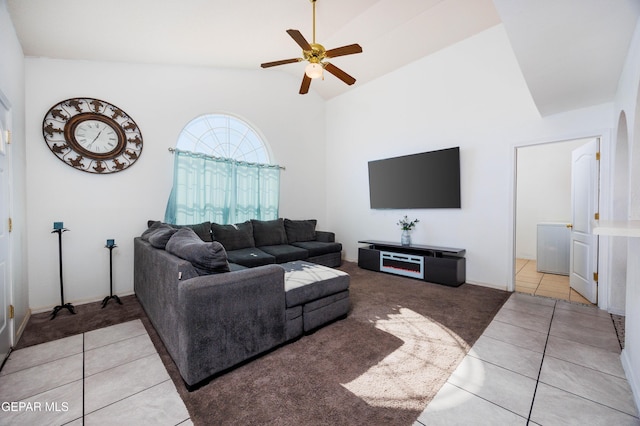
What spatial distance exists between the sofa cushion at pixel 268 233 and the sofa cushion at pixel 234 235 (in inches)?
4.9

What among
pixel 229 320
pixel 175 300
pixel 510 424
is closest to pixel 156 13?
pixel 175 300

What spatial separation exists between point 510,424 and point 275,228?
12.4 ft

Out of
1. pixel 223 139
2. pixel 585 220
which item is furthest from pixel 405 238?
pixel 223 139

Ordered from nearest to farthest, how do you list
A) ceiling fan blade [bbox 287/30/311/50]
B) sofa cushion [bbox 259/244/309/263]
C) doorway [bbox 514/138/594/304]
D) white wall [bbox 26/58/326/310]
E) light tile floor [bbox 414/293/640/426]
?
1. light tile floor [bbox 414/293/640/426]
2. ceiling fan blade [bbox 287/30/311/50]
3. white wall [bbox 26/58/326/310]
4. sofa cushion [bbox 259/244/309/263]
5. doorway [bbox 514/138/594/304]

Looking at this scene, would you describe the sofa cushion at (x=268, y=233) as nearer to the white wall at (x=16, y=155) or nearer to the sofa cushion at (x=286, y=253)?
the sofa cushion at (x=286, y=253)

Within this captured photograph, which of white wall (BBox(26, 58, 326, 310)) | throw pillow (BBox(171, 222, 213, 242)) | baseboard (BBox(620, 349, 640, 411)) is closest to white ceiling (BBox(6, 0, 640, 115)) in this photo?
white wall (BBox(26, 58, 326, 310))

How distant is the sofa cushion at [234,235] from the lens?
3908 millimetres

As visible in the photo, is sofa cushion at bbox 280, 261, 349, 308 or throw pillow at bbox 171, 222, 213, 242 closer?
sofa cushion at bbox 280, 261, 349, 308

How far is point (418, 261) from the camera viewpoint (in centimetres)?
397

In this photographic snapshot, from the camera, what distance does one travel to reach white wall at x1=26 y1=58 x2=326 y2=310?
2.91 meters

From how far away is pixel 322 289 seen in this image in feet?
7.86

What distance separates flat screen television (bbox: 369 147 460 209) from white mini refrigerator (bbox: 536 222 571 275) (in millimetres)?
2147

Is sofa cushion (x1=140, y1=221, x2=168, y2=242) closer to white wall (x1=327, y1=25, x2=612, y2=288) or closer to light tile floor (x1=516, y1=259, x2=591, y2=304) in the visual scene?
white wall (x1=327, y1=25, x2=612, y2=288)

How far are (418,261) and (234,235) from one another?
286cm
